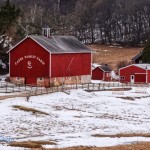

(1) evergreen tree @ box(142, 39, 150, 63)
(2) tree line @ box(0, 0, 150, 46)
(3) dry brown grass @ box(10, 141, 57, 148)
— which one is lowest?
(3) dry brown grass @ box(10, 141, 57, 148)

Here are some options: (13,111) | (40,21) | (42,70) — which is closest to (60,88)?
(42,70)

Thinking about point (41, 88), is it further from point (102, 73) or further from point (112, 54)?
point (112, 54)

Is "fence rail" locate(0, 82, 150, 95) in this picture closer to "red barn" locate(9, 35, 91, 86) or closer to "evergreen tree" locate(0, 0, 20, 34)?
"red barn" locate(9, 35, 91, 86)

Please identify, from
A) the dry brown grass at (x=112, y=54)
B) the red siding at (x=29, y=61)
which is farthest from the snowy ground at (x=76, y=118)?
the dry brown grass at (x=112, y=54)

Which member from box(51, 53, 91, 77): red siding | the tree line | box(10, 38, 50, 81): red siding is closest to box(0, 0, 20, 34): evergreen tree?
box(10, 38, 50, 81): red siding

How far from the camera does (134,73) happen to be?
294 feet

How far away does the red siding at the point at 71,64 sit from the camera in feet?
242

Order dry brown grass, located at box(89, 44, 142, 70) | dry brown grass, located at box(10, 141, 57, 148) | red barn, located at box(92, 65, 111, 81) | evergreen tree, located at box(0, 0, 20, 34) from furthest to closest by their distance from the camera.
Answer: dry brown grass, located at box(89, 44, 142, 70), red barn, located at box(92, 65, 111, 81), evergreen tree, located at box(0, 0, 20, 34), dry brown grass, located at box(10, 141, 57, 148)

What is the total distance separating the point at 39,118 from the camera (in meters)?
46.5

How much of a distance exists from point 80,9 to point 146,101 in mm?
117044

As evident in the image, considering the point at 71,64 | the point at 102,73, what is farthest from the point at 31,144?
the point at 102,73

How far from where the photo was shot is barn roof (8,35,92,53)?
73938 mm

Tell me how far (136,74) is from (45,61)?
21726mm

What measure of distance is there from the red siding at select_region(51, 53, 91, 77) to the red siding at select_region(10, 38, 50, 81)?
4.17 feet
